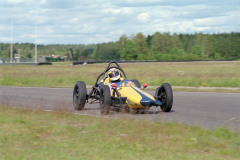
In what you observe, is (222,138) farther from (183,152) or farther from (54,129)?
(54,129)

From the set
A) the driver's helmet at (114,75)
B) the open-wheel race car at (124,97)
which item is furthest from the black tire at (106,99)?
the driver's helmet at (114,75)

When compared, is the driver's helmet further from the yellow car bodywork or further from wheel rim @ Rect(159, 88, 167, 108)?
wheel rim @ Rect(159, 88, 167, 108)

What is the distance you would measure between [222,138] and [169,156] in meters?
2.05

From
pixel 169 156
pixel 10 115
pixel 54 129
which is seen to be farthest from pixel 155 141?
pixel 10 115

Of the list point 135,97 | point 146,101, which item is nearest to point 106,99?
point 135,97

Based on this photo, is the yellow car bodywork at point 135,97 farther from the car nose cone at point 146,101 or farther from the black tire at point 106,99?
the black tire at point 106,99

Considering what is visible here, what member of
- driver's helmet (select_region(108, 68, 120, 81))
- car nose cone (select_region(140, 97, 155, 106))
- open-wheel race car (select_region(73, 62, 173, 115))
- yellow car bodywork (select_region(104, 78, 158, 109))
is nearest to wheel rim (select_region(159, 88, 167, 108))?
open-wheel race car (select_region(73, 62, 173, 115))

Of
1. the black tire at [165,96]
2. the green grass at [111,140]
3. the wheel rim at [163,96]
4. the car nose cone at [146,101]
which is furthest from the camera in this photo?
the wheel rim at [163,96]

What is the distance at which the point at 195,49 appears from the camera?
485ft

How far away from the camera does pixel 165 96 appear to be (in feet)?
40.8

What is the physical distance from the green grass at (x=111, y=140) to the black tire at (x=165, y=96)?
→ 2.51 m

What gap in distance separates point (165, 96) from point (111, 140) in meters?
4.87

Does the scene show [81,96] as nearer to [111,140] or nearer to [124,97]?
[124,97]

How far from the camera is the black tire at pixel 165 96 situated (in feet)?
40.2
